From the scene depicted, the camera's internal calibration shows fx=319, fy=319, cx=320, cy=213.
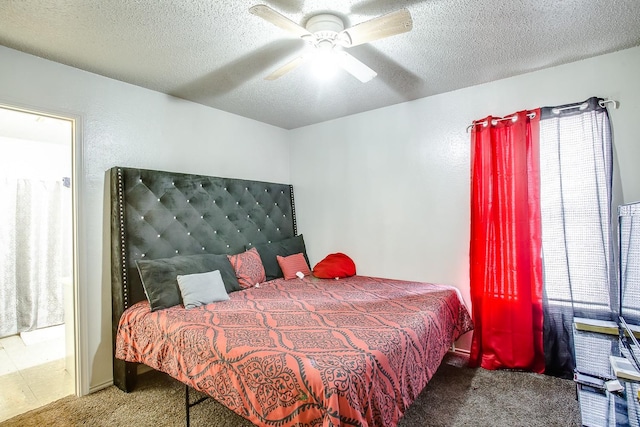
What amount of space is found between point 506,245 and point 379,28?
78.8 inches

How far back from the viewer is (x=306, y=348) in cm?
154

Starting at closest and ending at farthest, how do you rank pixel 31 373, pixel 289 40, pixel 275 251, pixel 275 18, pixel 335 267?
pixel 275 18 → pixel 289 40 → pixel 31 373 → pixel 335 267 → pixel 275 251

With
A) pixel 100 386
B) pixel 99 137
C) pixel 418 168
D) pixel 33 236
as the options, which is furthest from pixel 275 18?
pixel 33 236

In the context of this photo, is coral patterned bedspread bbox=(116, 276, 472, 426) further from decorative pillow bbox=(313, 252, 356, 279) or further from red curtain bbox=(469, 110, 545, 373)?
decorative pillow bbox=(313, 252, 356, 279)

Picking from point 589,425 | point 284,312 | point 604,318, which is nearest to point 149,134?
point 284,312

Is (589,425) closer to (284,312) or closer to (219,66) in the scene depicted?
(284,312)

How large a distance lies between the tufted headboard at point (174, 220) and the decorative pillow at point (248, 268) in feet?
0.68

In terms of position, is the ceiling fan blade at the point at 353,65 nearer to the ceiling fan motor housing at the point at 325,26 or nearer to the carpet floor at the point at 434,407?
the ceiling fan motor housing at the point at 325,26

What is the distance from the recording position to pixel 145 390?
2.40 meters

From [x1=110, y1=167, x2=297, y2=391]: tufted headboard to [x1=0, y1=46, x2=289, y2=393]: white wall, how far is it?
0.11 m

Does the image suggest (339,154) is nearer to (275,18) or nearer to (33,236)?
(275,18)

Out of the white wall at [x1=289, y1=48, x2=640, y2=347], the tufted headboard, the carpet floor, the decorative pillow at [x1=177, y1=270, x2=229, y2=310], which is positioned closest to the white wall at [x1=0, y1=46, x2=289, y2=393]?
the tufted headboard

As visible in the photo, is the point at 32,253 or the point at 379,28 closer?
the point at 379,28

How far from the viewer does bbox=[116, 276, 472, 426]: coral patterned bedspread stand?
133 cm
